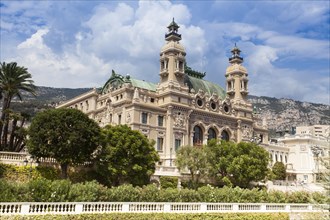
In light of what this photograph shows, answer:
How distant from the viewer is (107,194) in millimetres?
30516

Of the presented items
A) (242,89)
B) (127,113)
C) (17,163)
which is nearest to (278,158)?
(242,89)

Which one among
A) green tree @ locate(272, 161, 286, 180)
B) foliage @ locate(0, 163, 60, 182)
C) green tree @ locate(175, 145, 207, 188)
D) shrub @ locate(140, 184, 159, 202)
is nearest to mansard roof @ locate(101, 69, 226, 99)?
green tree @ locate(272, 161, 286, 180)

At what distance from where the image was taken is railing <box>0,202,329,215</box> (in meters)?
23.1

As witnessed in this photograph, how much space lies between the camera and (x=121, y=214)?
26.1 metres

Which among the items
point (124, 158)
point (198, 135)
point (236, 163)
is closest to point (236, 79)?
point (198, 135)

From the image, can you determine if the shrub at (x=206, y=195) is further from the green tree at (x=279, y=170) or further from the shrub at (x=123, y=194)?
the green tree at (x=279, y=170)

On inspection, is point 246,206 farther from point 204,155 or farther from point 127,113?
point 127,113

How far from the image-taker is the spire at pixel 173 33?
8244 cm

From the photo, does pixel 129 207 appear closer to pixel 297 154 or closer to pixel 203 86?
pixel 203 86

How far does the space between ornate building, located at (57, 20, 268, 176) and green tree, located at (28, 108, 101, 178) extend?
24.9 metres

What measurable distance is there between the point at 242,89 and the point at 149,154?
47.9m

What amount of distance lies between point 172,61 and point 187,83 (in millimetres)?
8902

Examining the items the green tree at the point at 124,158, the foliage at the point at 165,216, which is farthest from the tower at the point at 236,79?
the foliage at the point at 165,216

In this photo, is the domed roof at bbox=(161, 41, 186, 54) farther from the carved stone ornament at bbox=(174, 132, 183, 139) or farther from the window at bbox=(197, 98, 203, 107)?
the carved stone ornament at bbox=(174, 132, 183, 139)
